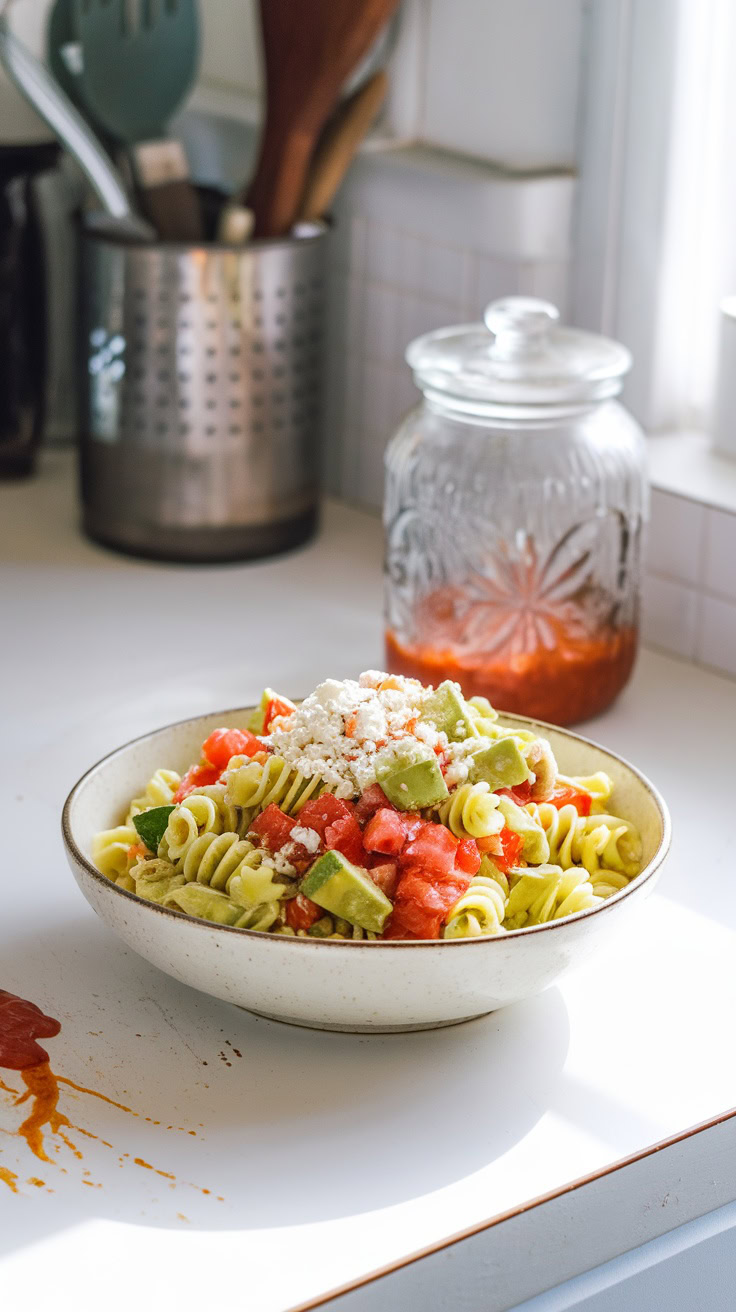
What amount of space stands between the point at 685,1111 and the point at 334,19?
1004 millimetres

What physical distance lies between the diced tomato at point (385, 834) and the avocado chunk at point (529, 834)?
61 mm

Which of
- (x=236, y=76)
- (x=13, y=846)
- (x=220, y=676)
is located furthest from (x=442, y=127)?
(x=13, y=846)

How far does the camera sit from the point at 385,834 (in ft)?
2.49

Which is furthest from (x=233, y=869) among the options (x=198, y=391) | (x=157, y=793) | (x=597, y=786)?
(x=198, y=391)

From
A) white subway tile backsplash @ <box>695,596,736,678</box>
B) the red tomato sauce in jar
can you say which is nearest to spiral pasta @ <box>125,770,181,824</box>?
the red tomato sauce in jar

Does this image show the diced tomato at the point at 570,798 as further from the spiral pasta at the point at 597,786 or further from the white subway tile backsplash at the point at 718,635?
the white subway tile backsplash at the point at 718,635

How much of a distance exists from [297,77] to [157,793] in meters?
0.79

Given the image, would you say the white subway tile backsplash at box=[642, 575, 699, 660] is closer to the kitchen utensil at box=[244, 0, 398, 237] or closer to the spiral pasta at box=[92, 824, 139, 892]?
the kitchen utensil at box=[244, 0, 398, 237]

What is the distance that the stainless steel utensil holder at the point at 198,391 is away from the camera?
4.59 ft

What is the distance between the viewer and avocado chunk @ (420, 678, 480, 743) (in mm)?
827

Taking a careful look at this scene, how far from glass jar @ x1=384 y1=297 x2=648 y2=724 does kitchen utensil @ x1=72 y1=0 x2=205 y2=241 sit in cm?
40

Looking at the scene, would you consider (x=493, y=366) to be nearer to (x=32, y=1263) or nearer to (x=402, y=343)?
(x=402, y=343)

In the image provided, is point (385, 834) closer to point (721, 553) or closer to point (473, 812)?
point (473, 812)

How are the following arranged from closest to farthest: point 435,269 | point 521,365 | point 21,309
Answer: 1. point 521,365
2. point 435,269
3. point 21,309
